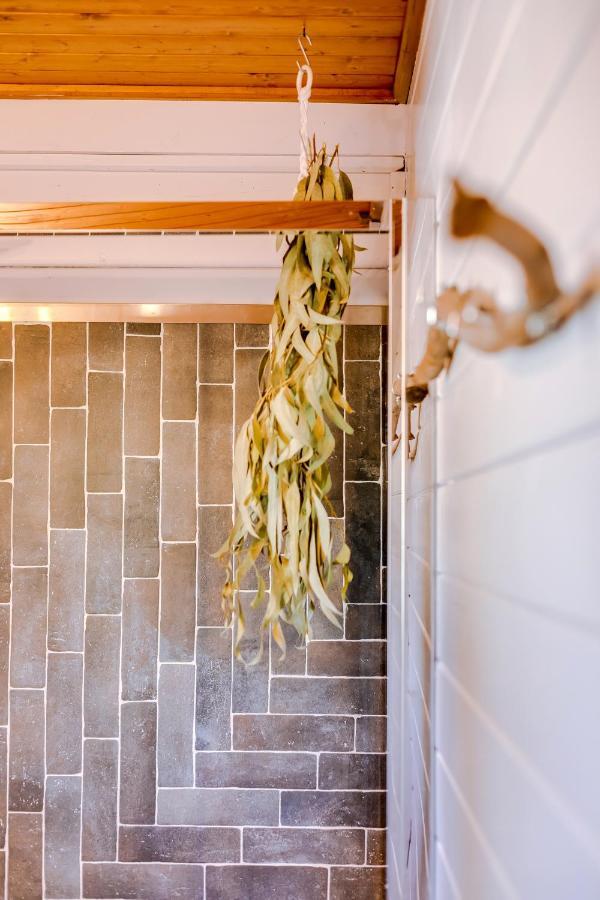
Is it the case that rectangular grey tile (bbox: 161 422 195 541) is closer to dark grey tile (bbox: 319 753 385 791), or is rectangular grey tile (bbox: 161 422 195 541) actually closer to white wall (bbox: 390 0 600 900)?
dark grey tile (bbox: 319 753 385 791)

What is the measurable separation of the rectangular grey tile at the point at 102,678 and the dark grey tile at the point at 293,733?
1.30ft

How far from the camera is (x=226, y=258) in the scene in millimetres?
2066

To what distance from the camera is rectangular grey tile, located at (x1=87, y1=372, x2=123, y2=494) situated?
7.35 ft

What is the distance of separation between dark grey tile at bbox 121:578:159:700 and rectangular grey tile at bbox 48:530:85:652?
155mm

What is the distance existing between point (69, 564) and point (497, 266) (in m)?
1.92

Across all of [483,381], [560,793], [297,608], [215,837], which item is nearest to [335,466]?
[297,608]

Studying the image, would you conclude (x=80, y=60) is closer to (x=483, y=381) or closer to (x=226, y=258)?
(x=226, y=258)

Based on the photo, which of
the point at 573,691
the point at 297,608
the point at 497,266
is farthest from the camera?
the point at 297,608

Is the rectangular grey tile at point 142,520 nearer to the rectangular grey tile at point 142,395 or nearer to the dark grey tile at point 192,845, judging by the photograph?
the rectangular grey tile at point 142,395

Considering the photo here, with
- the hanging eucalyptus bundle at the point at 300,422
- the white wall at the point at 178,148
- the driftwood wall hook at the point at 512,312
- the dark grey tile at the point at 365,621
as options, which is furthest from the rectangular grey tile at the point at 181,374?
the driftwood wall hook at the point at 512,312

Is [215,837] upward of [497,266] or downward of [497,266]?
downward

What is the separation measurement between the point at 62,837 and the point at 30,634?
2.11ft

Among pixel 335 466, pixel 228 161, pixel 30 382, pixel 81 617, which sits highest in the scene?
pixel 228 161

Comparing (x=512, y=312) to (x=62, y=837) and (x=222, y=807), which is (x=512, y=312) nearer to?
(x=222, y=807)
